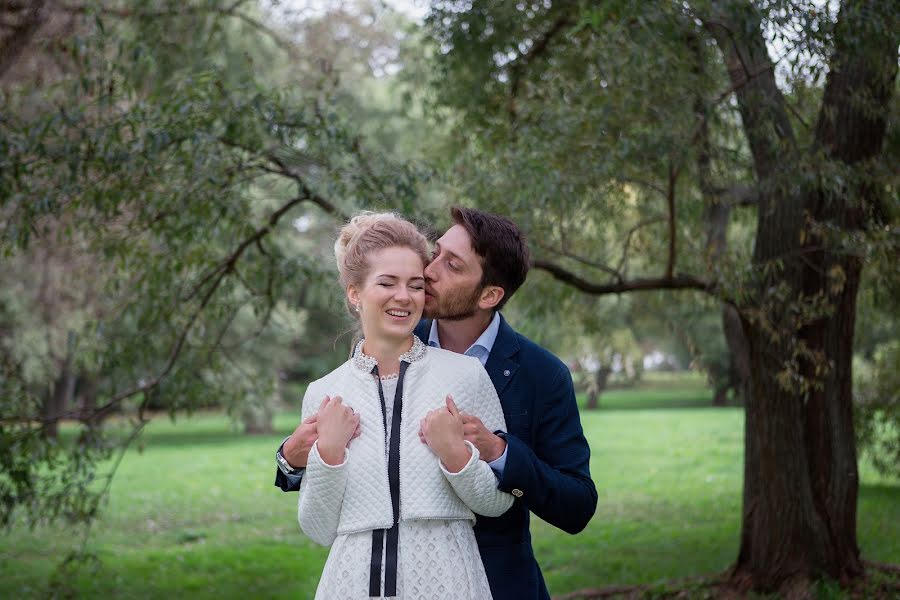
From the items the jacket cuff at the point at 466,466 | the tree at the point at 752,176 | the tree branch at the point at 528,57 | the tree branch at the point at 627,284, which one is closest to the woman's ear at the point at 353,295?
the jacket cuff at the point at 466,466

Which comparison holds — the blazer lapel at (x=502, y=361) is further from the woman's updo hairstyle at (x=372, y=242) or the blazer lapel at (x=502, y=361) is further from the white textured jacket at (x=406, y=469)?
the woman's updo hairstyle at (x=372, y=242)

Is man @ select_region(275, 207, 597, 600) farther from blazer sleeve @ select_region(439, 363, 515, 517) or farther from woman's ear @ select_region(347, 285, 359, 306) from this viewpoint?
woman's ear @ select_region(347, 285, 359, 306)

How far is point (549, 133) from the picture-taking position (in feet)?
21.0

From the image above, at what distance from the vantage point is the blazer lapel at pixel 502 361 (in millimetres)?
2650

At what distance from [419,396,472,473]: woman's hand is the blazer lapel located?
33cm

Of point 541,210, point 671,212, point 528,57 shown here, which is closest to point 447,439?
point 541,210

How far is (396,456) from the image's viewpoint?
7.88 feet

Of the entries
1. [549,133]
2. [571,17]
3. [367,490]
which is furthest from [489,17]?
[367,490]

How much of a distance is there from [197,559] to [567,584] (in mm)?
3854

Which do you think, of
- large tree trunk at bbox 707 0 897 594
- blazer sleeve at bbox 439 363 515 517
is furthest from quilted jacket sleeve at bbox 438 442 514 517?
large tree trunk at bbox 707 0 897 594

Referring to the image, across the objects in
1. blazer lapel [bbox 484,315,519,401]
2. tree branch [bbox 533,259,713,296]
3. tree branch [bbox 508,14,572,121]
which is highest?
tree branch [bbox 508,14,572,121]

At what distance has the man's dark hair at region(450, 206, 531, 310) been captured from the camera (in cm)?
268

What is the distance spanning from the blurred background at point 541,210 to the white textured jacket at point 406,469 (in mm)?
467

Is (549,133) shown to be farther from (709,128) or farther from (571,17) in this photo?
(571,17)
